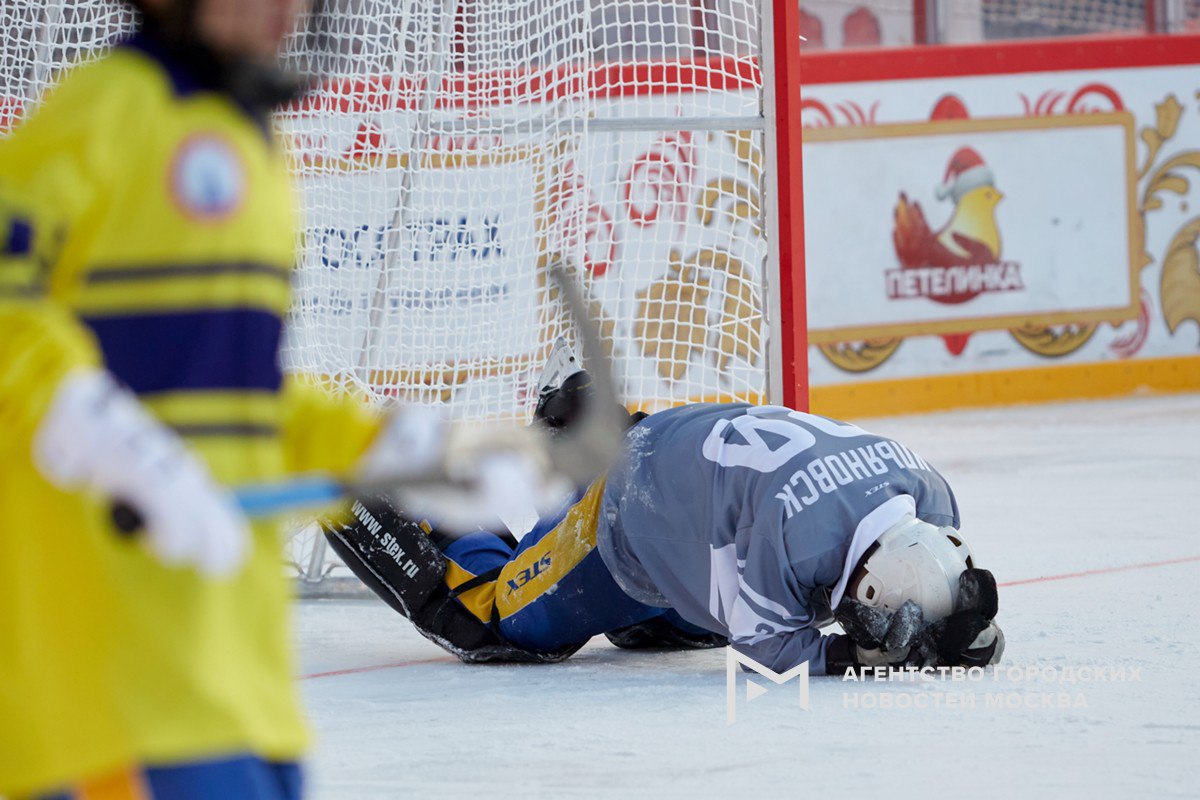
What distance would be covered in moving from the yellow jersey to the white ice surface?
A: 1300 millimetres

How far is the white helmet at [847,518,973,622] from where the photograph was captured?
3.08 metres

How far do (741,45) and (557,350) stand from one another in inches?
49.0

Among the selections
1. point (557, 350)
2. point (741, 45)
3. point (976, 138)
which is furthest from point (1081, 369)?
point (557, 350)

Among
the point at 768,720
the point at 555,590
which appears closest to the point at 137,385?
the point at 768,720

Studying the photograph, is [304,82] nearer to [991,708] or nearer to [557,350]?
[991,708]

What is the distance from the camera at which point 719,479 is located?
129 inches

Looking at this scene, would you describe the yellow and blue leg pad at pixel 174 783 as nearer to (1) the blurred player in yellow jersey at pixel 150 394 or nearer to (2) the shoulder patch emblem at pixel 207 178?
(1) the blurred player in yellow jersey at pixel 150 394

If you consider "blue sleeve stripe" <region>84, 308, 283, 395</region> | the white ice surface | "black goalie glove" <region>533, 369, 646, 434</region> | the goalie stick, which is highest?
"blue sleeve stripe" <region>84, 308, 283, 395</region>

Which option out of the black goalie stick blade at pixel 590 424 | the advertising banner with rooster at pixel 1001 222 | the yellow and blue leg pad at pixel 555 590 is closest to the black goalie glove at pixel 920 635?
the yellow and blue leg pad at pixel 555 590

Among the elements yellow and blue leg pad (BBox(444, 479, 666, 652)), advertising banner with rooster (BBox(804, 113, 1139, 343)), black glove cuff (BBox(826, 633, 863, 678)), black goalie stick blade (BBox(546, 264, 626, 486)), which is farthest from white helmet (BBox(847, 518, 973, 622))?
advertising banner with rooster (BBox(804, 113, 1139, 343))

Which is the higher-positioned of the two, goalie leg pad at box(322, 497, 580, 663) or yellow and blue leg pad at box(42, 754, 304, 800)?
yellow and blue leg pad at box(42, 754, 304, 800)

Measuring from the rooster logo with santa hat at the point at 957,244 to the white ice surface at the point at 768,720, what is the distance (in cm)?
475

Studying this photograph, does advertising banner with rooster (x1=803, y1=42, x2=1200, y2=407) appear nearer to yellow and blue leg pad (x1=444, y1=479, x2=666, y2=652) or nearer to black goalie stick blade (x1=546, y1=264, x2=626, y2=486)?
yellow and blue leg pad (x1=444, y1=479, x2=666, y2=652)

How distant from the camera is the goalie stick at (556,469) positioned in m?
1.37
